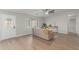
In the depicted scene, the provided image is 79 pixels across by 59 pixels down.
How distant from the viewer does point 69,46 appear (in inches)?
95.3

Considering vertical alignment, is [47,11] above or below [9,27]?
above

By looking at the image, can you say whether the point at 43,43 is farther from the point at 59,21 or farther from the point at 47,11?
the point at 47,11

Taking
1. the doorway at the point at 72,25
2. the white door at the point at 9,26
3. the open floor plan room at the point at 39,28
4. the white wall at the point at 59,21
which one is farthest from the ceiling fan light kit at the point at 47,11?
the white door at the point at 9,26

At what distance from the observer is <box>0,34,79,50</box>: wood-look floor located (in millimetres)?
2414

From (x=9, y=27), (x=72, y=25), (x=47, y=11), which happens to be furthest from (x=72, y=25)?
(x=9, y=27)

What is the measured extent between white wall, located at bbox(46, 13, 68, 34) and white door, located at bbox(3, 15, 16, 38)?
806mm

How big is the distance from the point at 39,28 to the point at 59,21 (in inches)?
19.9

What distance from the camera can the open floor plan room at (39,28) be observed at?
242cm

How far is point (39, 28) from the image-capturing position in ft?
8.41

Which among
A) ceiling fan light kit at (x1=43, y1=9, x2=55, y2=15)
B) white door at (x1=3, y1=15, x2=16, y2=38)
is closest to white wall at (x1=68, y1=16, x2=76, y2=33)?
ceiling fan light kit at (x1=43, y1=9, x2=55, y2=15)
